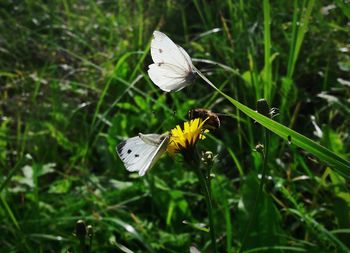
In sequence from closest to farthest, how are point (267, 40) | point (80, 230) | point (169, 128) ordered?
point (80, 230)
point (267, 40)
point (169, 128)

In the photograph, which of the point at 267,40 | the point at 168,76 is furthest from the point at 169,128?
the point at 168,76

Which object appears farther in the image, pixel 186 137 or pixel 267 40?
pixel 267 40

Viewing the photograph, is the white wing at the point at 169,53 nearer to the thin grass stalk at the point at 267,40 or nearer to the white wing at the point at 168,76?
the white wing at the point at 168,76

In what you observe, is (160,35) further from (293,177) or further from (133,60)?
(133,60)

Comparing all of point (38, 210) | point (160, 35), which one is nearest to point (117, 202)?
point (38, 210)

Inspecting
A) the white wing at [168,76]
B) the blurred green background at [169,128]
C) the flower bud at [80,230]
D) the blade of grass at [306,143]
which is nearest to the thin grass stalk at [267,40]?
the blurred green background at [169,128]

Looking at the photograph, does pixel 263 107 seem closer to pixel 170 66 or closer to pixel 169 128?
pixel 170 66
